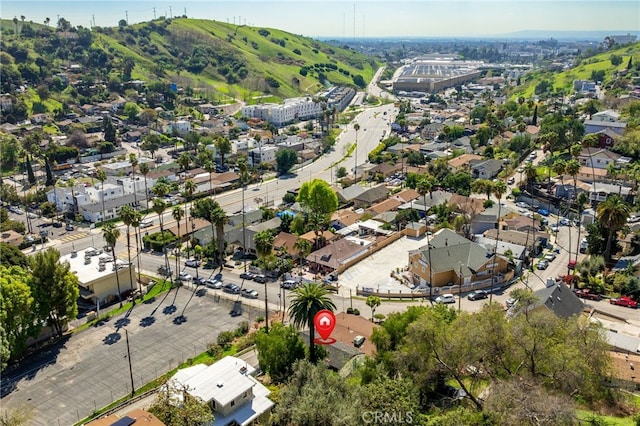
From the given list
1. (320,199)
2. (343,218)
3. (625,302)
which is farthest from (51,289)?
(625,302)

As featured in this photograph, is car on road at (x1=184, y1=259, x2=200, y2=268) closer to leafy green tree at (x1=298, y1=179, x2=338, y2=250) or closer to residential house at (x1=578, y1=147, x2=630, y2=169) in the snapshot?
leafy green tree at (x1=298, y1=179, x2=338, y2=250)

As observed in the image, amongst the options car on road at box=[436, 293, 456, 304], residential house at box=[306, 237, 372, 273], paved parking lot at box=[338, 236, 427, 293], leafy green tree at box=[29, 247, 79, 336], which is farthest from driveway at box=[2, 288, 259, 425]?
car on road at box=[436, 293, 456, 304]

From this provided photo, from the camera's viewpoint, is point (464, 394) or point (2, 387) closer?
point (464, 394)

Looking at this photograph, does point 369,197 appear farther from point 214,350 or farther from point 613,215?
point 214,350

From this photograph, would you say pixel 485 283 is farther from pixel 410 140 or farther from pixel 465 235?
pixel 410 140

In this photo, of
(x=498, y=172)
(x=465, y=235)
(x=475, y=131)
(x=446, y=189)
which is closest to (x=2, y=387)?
(x=465, y=235)

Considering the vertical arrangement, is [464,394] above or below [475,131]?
below

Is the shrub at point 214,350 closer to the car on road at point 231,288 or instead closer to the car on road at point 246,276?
the car on road at point 231,288
